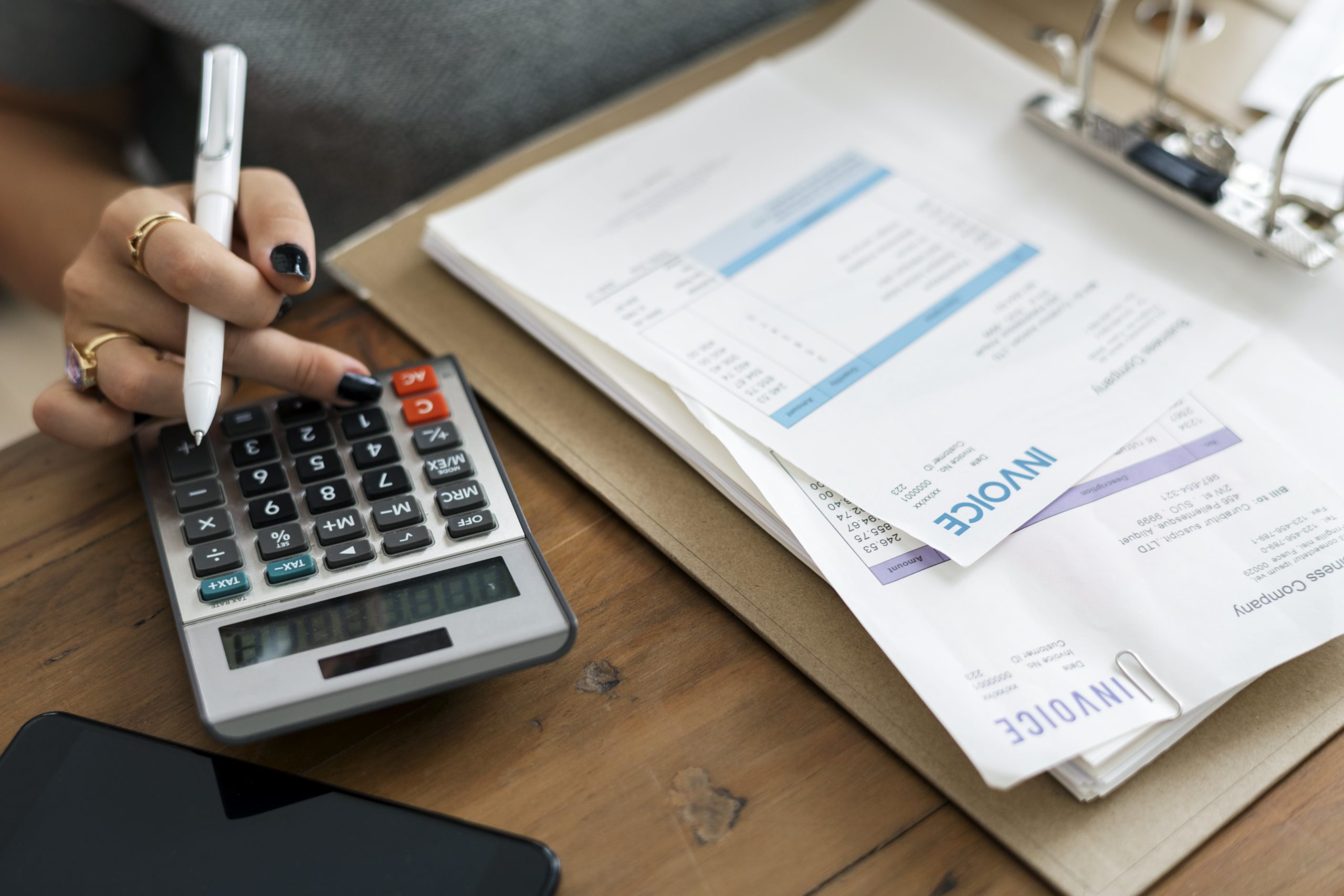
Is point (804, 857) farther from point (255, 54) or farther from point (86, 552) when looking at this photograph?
point (255, 54)

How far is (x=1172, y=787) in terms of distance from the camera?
36 cm

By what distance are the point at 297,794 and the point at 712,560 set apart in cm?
18

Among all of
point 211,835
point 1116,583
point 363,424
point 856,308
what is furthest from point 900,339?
point 211,835

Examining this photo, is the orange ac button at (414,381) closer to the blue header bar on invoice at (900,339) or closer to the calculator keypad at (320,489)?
the calculator keypad at (320,489)

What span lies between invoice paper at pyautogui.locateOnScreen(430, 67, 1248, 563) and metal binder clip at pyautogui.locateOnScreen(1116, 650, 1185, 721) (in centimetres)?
6

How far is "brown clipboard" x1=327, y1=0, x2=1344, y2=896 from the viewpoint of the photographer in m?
0.35

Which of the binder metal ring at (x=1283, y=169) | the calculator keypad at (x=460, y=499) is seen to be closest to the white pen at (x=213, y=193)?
the calculator keypad at (x=460, y=499)

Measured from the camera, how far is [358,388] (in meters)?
0.46

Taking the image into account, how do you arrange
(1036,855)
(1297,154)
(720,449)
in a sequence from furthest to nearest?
(1297,154) → (720,449) → (1036,855)

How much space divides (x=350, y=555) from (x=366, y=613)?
3 centimetres

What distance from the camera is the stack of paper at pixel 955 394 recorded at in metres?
0.38

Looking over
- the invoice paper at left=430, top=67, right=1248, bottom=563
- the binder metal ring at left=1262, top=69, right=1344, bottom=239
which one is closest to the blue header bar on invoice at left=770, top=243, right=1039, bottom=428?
the invoice paper at left=430, top=67, right=1248, bottom=563

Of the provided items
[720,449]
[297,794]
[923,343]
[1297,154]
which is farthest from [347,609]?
[1297,154]

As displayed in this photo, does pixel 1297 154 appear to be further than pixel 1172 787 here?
Yes
